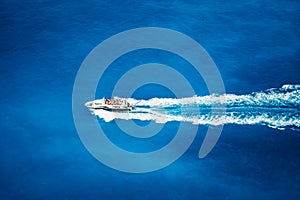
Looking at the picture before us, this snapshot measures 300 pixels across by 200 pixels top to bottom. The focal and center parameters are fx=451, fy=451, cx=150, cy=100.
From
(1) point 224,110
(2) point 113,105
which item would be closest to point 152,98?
(2) point 113,105

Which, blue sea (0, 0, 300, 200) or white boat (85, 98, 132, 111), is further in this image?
white boat (85, 98, 132, 111)

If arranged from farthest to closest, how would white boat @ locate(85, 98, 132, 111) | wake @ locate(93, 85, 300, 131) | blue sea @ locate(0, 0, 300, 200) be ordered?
white boat @ locate(85, 98, 132, 111)
wake @ locate(93, 85, 300, 131)
blue sea @ locate(0, 0, 300, 200)

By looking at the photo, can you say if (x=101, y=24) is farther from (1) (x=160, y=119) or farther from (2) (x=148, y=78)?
(1) (x=160, y=119)

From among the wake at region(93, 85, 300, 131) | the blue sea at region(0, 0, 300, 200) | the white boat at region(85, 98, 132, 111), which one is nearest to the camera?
the blue sea at region(0, 0, 300, 200)

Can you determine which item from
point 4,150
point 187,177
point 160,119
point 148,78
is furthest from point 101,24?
point 187,177

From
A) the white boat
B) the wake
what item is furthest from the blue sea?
the white boat

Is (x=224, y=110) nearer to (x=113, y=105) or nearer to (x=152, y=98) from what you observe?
(x=152, y=98)

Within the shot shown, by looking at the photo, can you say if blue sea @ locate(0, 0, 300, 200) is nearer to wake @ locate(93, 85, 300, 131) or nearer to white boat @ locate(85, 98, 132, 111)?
wake @ locate(93, 85, 300, 131)
